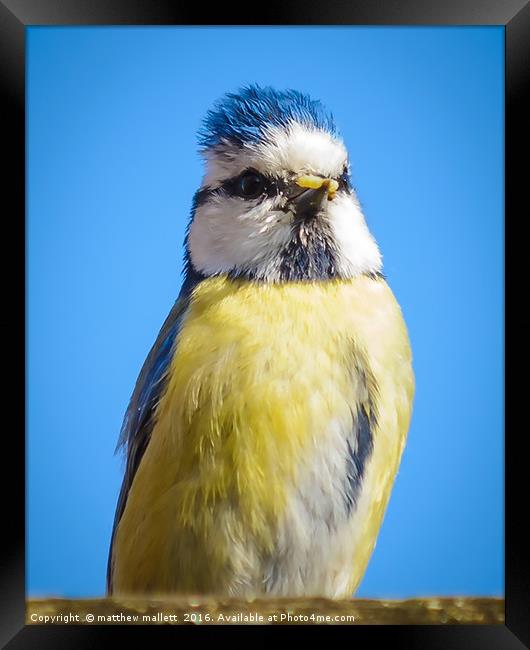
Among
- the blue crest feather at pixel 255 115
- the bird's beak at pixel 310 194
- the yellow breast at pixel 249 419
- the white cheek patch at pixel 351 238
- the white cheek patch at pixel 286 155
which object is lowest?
the yellow breast at pixel 249 419

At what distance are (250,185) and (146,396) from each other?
45 centimetres

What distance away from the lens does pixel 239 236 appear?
4.29 feet

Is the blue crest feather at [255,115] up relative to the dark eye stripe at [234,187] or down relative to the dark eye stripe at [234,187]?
up

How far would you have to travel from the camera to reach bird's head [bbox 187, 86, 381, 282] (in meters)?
1.28

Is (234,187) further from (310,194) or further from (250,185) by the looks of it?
(310,194)

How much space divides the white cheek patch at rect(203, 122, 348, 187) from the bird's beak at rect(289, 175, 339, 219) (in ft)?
0.08

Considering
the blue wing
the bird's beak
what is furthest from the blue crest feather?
the blue wing

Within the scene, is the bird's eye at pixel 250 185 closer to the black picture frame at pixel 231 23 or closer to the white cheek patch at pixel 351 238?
the white cheek patch at pixel 351 238

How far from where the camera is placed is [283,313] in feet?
4.13

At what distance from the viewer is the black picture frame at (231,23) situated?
137 centimetres

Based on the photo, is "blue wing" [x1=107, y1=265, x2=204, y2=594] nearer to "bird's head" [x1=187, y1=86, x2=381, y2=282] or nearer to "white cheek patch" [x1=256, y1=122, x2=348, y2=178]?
"bird's head" [x1=187, y1=86, x2=381, y2=282]

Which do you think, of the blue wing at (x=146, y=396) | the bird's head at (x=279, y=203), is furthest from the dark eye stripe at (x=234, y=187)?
the blue wing at (x=146, y=396)

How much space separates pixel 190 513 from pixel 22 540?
389 millimetres

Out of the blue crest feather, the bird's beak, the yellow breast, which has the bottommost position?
the yellow breast
